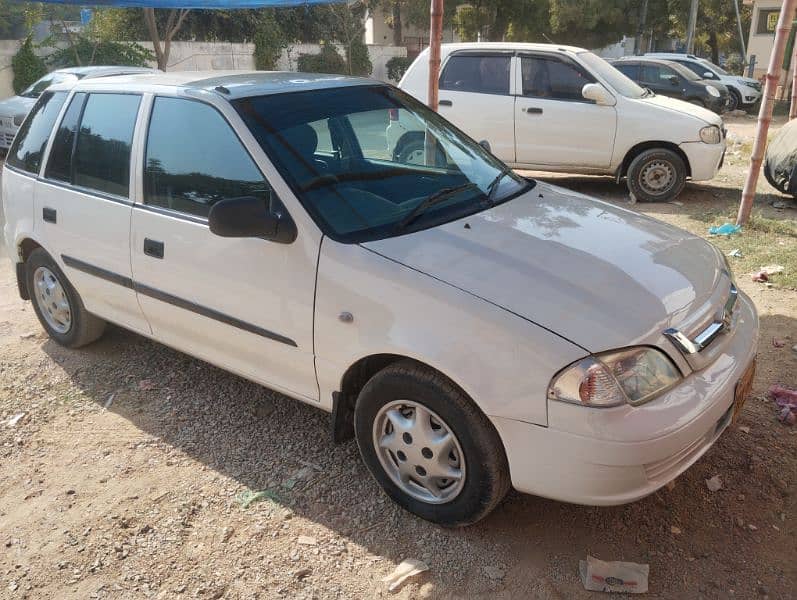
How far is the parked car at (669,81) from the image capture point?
1759cm

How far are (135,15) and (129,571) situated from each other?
25.3m

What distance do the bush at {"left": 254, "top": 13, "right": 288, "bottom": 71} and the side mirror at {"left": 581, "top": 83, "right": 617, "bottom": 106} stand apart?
19.8 m

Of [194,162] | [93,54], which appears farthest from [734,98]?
[194,162]

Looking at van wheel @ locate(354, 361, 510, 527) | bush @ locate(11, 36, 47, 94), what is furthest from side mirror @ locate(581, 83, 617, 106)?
bush @ locate(11, 36, 47, 94)

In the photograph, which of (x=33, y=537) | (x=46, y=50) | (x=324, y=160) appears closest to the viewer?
(x=33, y=537)

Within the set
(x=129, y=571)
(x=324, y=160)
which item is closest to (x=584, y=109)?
(x=324, y=160)

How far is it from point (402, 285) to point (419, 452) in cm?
69

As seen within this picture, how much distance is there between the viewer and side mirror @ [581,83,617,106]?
839 cm

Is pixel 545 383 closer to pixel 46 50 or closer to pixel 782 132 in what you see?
pixel 782 132

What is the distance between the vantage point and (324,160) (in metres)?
3.33

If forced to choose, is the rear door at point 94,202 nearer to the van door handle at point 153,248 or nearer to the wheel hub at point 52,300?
the van door handle at point 153,248

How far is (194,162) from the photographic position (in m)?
3.51

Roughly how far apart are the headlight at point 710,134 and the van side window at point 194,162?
21.9 ft

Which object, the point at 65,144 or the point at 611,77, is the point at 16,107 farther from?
the point at 611,77
